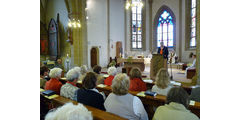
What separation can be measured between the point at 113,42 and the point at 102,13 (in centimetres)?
261

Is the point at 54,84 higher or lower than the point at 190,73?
higher

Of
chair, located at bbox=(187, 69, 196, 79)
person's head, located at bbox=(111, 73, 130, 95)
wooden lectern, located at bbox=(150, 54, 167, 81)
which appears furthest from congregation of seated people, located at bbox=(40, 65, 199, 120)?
chair, located at bbox=(187, 69, 196, 79)

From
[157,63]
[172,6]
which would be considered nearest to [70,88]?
[157,63]

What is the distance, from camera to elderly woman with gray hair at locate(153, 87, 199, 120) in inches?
51.3

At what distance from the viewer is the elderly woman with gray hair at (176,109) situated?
4.28ft

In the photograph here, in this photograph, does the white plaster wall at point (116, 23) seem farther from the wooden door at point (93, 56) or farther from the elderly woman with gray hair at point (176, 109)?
the elderly woman with gray hair at point (176, 109)

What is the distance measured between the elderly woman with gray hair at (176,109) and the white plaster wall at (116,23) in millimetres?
11952

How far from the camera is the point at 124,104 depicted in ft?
5.86

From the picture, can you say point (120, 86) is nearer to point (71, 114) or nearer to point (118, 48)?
point (71, 114)

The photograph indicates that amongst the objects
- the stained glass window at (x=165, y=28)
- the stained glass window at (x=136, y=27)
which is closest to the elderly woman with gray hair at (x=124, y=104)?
the stained glass window at (x=165, y=28)

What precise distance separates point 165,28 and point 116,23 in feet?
15.0

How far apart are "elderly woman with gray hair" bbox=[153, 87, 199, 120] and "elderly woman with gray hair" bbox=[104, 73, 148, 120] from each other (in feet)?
1.24
